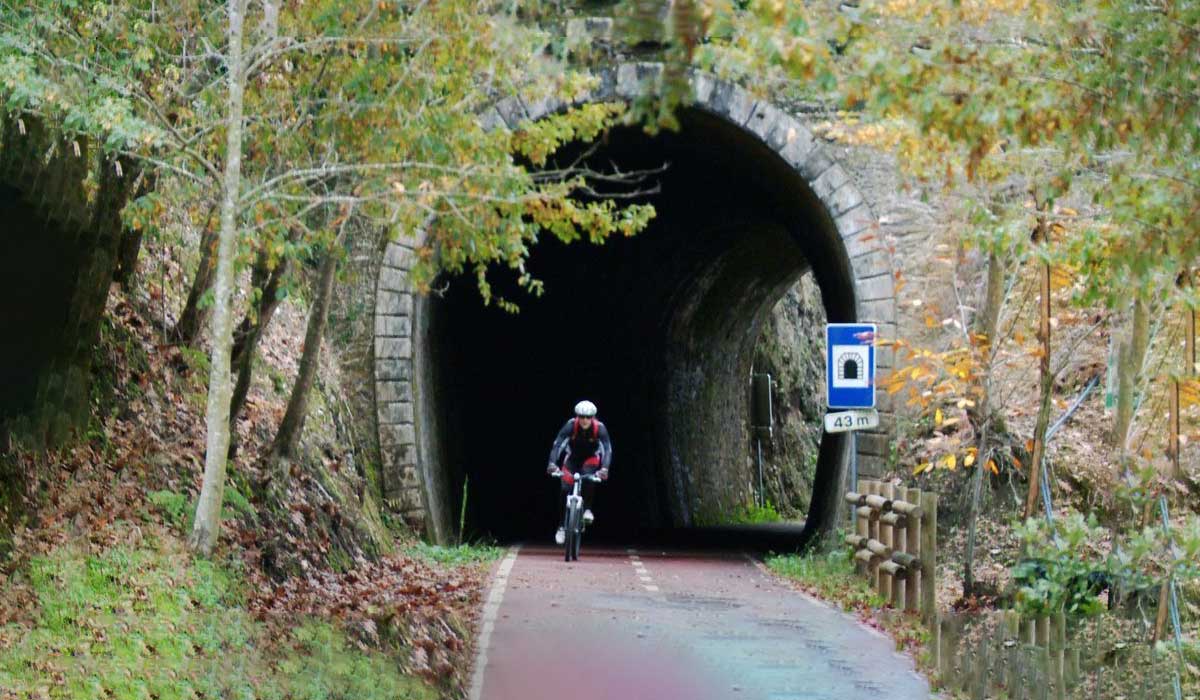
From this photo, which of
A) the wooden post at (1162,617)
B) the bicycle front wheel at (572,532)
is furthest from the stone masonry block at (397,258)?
the wooden post at (1162,617)

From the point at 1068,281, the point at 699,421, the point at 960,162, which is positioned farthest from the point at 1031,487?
the point at 699,421

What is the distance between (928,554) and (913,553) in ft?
0.89

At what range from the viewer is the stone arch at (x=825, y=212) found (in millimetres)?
20906

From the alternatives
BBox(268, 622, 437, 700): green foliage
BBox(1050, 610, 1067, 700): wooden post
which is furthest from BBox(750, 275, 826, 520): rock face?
BBox(268, 622, 437, 700): green foliage

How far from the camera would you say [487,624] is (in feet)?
A: 43.7

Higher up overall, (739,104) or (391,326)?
(739,104)

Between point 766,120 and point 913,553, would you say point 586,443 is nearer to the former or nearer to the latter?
point 766,120

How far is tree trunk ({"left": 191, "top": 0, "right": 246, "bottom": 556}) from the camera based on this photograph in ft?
35.9

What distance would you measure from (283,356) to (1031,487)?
9104 millimetres

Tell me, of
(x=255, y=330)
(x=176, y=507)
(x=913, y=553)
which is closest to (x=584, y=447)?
(x=913, y=553)

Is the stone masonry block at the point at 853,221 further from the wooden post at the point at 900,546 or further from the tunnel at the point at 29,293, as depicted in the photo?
the tunnel at the point at 29,293

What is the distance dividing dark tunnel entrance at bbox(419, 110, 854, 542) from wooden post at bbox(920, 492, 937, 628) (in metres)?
8.91

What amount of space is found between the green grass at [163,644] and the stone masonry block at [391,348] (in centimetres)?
937

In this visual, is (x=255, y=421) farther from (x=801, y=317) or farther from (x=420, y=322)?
(x=801, y=317)
